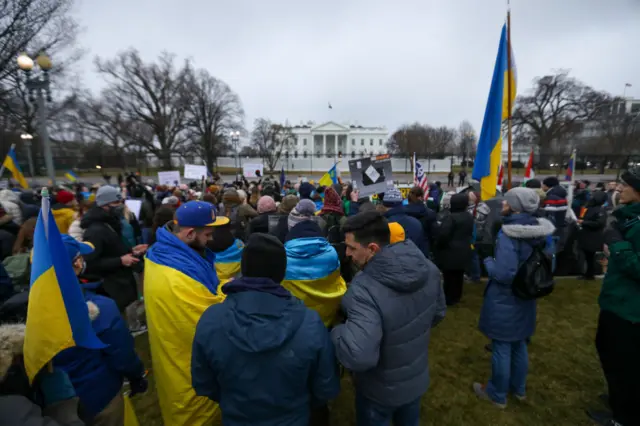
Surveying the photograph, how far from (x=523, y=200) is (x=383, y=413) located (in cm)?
217

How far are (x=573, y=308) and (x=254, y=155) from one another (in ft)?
184

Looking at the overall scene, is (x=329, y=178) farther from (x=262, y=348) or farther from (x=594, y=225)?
(x=262, y=348)

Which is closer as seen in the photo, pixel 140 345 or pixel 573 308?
pixel 140 345

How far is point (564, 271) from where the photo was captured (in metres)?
6.54

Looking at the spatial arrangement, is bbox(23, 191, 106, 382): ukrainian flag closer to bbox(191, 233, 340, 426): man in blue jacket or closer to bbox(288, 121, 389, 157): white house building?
bbox(191, 233, 340, 426): man in blue jacket

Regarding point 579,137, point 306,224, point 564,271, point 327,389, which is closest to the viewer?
point 327,389

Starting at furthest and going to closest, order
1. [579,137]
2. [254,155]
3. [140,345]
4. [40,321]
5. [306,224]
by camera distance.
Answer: [254,155]
[579,137]
[140,345]
[306,224]
[40,321]

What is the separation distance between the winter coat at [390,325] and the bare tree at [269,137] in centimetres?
5470

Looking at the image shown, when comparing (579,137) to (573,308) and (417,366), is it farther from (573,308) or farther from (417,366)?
(417,366)

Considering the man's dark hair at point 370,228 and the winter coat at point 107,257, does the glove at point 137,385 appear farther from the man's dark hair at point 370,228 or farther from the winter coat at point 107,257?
the man's dark hair at point 370,228

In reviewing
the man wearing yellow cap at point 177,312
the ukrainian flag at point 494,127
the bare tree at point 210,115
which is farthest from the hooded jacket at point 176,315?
the bare tree at point 210,115

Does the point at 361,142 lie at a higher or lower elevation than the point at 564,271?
higher

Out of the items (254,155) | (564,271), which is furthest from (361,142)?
(564,271)

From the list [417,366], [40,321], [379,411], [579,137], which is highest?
[579,137]
